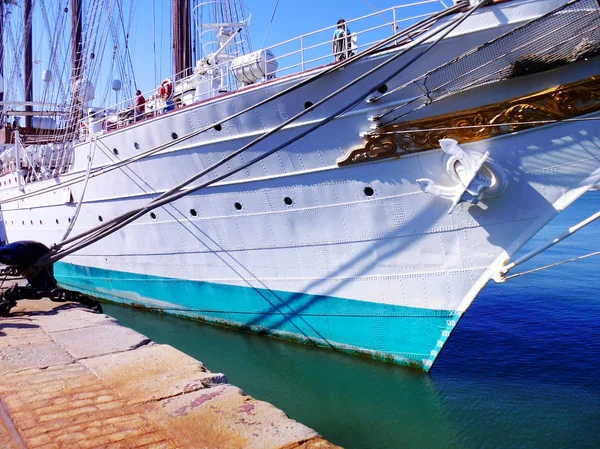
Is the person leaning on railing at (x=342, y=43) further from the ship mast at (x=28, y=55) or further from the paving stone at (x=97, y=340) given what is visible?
the ship mast at (x=28, y=55)

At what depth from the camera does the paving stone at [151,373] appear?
10.8ft

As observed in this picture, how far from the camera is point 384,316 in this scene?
680 cm

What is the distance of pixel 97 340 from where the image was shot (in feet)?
14.7

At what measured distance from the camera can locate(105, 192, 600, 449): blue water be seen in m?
5.23

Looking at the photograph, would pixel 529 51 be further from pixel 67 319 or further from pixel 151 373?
pixel 67 319

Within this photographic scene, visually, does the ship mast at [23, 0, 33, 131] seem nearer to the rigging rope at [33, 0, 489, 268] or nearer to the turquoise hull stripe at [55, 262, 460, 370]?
the turquoise hull stripe at [55, 262, 460, 370]

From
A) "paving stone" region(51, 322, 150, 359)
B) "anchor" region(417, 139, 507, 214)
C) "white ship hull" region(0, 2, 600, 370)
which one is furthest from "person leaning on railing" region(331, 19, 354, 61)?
"paving stone" region(51, 322, 150, 359)

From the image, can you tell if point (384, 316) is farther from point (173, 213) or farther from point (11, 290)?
point (11, 290)

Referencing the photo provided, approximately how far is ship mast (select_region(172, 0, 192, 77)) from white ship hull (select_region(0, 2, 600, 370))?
5321 millimetres

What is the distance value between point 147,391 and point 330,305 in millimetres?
4186

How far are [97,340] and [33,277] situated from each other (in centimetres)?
266

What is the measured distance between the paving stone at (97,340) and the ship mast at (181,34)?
32.2 feet

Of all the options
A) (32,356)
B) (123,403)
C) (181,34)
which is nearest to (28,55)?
(181,34)

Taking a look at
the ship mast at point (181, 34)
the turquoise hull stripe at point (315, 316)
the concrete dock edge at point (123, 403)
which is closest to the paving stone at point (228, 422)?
the concrete dock edge at point (123, 403)
